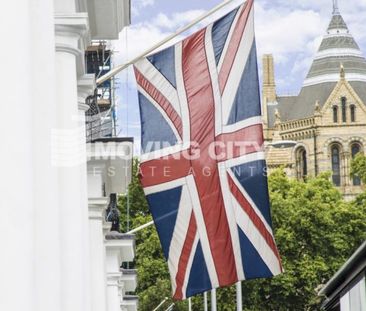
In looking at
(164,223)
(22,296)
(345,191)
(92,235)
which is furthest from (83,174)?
(345,191)

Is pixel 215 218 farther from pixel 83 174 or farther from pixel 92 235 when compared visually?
pixel 92 235

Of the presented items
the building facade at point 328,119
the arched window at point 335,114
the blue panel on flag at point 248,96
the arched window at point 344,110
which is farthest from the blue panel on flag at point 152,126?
the arched window at point 344,110

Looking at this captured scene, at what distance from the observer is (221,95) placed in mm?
15844

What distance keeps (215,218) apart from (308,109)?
176622mm

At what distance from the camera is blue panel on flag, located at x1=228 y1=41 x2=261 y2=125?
15.9 meters

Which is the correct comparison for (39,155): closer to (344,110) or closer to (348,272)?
(348,272)

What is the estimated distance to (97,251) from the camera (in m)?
21.0

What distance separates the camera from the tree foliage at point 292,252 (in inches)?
2879

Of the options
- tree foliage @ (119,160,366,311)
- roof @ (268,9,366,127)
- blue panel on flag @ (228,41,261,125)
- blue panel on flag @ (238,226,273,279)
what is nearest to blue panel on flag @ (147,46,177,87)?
blue panel on flag @ (228,41,261,125)

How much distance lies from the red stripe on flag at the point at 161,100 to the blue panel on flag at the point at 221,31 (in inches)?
30.2

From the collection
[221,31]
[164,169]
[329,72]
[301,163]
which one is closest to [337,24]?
[329,72]

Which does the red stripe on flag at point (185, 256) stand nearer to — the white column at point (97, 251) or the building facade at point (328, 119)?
the white column at point (97, 251)

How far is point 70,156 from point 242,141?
4.64 meters

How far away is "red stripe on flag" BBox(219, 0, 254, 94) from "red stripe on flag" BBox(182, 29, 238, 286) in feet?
0.54
